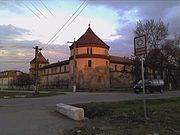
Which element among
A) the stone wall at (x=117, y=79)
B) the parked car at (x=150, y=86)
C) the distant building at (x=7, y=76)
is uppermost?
the distant building at (x=7, y=76)

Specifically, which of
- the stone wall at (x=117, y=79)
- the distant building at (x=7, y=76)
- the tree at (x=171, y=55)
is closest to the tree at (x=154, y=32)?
the tree at (x=171, y=55)

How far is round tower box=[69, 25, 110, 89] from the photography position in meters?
98.2

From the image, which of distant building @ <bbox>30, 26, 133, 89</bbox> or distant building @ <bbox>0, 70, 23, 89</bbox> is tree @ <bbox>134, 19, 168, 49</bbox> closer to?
distant building @ <bbox>30, 26, 133, 89</bbox>

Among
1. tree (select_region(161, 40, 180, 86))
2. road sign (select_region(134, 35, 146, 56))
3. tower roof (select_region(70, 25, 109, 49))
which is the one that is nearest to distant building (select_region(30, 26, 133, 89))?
tower roof (select_region(70, 25, 109, 49))

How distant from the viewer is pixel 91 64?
326 ft

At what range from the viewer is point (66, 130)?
502 inches

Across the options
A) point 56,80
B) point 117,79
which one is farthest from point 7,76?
point 117,79

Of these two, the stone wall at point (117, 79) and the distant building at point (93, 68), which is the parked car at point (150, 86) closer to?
the distant building at point (93, 68)

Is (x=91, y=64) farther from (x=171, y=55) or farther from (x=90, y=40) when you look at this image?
(x=171, y=55)

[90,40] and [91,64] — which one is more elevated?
[90,40]

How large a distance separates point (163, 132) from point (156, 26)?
Result: 64.2 meters

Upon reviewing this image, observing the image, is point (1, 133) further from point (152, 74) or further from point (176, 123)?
point (152, 74)

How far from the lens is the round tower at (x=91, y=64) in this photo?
98250 mm

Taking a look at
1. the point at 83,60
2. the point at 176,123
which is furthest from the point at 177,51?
the point at 176,123
